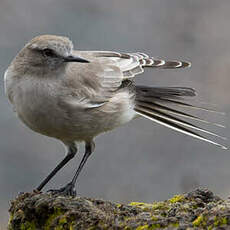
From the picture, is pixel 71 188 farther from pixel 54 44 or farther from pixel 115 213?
pixel 115 213

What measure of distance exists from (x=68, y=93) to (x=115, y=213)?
1798mm

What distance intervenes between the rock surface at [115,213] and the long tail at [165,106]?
2208 mm

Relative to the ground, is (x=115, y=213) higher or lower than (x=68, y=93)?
lower

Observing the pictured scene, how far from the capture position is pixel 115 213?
456 centimetres

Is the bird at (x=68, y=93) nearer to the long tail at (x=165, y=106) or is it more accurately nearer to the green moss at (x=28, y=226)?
the long tail at (x=165, y=106)

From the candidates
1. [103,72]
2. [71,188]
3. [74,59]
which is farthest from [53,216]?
[103,72]

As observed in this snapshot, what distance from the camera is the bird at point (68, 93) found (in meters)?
5.84

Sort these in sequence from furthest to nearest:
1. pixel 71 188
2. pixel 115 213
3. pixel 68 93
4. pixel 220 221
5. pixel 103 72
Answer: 1. pixel 103 72
2. pixel 71 188
3. pixel 68 93
4. pixel 115 213
5. pixel 220 221

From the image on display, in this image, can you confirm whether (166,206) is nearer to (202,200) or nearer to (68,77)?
(202,200)

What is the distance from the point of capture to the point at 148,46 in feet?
38.6

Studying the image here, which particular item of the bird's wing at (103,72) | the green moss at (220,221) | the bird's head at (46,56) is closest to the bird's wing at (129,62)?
the bird's wing at (103,72)

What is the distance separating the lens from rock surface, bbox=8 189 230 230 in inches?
159

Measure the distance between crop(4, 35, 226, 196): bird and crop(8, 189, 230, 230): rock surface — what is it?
75 centimetres

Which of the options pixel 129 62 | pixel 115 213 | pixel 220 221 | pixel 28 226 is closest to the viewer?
pixel 220 221
